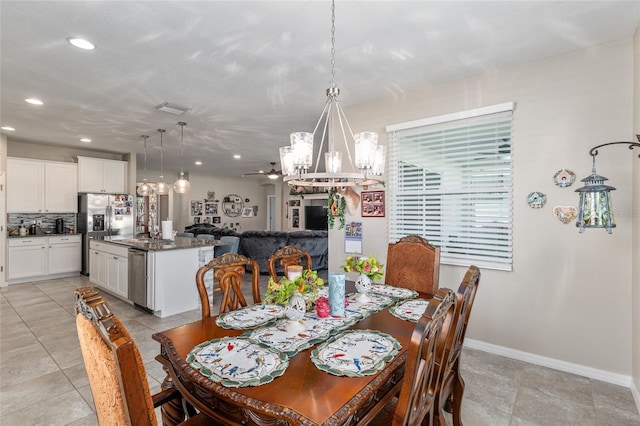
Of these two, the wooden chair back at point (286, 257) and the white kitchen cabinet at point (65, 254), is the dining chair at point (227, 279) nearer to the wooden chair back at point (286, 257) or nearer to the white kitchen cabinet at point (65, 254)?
the wooden chair back at point (286, 257)

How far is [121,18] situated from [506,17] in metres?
2.68

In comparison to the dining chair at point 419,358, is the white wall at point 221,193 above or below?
above

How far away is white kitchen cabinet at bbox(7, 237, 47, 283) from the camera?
18.3 feet

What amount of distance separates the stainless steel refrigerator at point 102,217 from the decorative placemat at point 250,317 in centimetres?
587

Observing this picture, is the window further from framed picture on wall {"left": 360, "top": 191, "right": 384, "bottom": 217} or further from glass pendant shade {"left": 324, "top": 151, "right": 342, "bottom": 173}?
glass pendant shade {"left": 324, "top": 151, "right": 342, "bottom": 173}

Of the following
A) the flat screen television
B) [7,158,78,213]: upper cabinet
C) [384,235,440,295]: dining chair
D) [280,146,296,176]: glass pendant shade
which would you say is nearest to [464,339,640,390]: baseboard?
[384,235,440,295]: dining chair

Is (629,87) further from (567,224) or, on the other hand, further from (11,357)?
(11,357)

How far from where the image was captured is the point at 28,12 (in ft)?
7.07

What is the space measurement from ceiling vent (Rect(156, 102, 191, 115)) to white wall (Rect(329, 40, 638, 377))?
3.34 meters

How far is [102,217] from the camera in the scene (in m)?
6.37

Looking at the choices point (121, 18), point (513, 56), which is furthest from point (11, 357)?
point (513, 56)

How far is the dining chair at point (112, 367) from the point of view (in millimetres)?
748

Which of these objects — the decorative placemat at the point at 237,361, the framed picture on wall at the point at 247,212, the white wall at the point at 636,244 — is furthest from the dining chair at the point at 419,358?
the framed picture on wall at the point at 247,212

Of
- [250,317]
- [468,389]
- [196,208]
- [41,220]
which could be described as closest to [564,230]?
[468,389]
